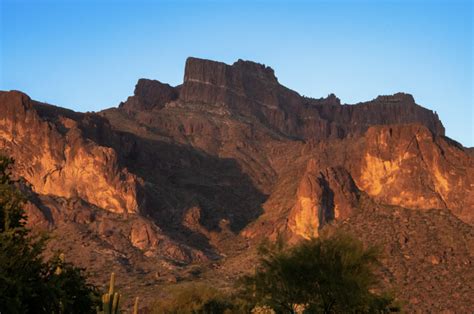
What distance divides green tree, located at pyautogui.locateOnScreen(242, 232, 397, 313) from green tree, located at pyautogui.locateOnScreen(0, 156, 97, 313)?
17.4 metres

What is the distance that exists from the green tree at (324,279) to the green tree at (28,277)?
1743cm

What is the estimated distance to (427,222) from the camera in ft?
547

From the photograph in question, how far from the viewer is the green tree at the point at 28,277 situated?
3384 cm

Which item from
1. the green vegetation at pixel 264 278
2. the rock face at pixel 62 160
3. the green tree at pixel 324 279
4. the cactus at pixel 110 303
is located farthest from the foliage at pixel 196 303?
the rock face at pixel 62 160

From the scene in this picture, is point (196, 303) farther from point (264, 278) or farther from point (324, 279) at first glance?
point (324, 279)

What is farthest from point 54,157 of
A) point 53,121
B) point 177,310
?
point 177,310

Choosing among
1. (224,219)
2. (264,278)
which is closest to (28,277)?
(264,278)

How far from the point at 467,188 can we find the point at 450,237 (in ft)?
63.0

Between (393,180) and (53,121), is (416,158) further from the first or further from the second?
(53,121)

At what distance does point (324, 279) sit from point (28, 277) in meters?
21.1

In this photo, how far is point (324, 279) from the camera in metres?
52.7

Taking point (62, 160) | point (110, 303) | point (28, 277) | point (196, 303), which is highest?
point (62, 160)

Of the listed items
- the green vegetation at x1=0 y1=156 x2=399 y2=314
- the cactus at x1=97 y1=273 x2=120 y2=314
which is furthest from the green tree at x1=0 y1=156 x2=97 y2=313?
the cactus at x1=97 y1=273 x2=120 y2=314

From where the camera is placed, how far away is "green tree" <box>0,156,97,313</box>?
33.8 meters
